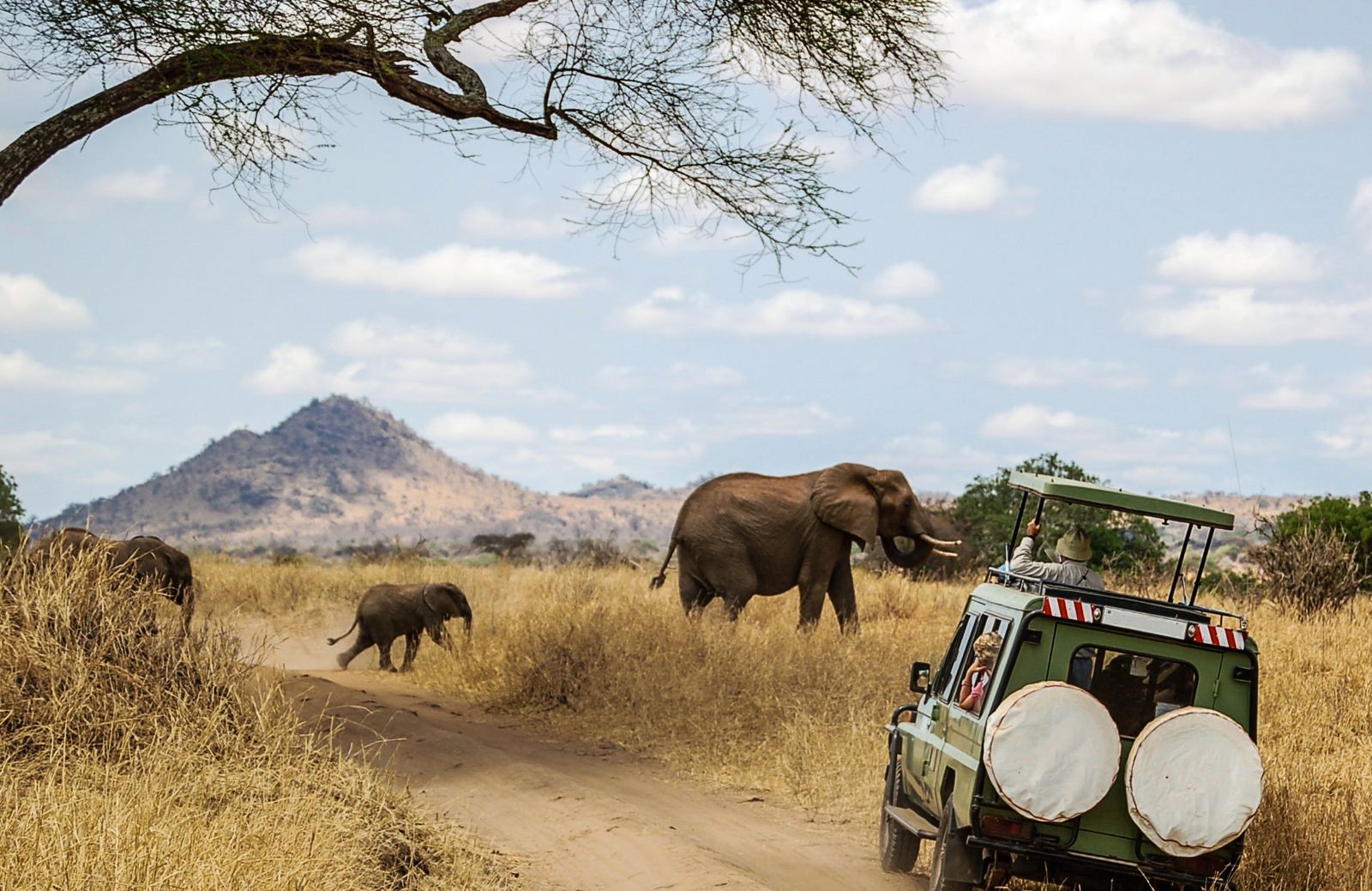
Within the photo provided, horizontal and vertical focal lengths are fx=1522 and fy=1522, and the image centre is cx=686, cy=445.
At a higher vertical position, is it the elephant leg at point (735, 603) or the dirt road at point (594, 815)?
the elephant leg at point (735, 603)

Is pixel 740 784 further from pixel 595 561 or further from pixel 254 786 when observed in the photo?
pixel 595 561

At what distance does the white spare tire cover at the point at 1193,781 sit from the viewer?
711 cm

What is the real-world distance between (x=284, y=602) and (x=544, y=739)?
41.6 ft

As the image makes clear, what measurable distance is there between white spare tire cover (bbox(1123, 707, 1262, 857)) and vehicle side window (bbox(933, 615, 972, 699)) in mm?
1410

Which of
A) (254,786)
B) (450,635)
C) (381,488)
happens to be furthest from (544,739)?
(381,488)

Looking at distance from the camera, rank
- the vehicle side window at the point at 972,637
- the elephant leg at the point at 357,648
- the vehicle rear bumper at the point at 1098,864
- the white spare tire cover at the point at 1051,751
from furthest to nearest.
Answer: the elephant leg at the point at 357,648 → the vehicle side window at the point at 972,637 → the vehicle rear bumper at the point at 1098,864 → the white spare tire cover at the point at 1051,751

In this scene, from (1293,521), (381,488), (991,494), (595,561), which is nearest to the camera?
(1293,521)

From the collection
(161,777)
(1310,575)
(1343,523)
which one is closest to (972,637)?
(161,777)

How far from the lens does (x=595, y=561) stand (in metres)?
33.2

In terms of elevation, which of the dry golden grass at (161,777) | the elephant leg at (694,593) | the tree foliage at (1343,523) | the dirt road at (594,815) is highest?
the tree foliage at (1343,523)

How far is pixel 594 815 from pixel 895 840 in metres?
2.40

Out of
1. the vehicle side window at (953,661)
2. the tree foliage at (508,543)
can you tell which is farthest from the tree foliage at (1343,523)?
the tree foliage at (508,543)

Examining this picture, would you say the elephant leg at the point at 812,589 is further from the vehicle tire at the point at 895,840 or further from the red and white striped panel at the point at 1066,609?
the red and white striped panel at the point at 1066,609

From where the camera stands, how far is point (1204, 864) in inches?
288
